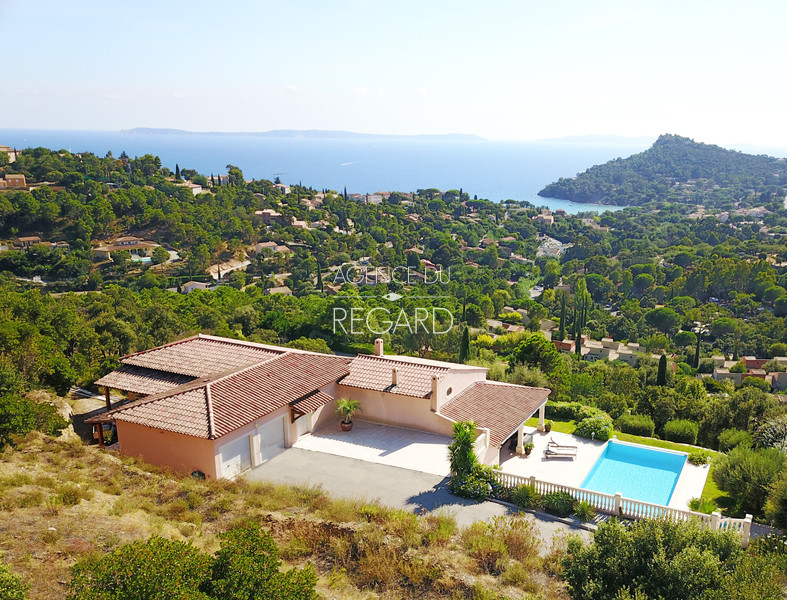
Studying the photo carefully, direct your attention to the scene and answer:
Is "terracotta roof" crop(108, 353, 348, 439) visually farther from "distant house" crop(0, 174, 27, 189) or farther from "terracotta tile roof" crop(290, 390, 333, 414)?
"distant house" crop(0, 174, 27, 189)

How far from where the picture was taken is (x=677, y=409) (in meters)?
20.9

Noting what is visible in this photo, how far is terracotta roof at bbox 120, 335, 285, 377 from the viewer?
1596 cm

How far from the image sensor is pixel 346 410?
1509 centimetres

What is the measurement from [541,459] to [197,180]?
276 ft

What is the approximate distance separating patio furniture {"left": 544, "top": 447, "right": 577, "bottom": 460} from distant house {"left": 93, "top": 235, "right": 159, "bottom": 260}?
55914 millimetres

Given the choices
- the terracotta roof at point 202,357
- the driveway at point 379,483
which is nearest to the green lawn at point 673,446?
the driveway at point 379,483

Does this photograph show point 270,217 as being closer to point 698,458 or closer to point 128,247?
point 128,247

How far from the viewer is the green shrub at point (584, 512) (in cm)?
1073

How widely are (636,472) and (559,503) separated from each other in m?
5.43

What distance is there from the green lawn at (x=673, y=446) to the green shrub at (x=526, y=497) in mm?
3916

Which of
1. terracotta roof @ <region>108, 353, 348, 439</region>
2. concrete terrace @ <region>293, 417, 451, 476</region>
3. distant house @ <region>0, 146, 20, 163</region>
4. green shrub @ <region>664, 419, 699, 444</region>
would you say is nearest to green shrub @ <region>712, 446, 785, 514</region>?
green shrub @ <region>664, 419, 699, 444</region>

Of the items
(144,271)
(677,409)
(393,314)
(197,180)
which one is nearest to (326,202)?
(197,180)

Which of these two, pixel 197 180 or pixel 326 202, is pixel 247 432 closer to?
pixel 197 180

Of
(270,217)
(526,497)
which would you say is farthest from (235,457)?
(270,217)
